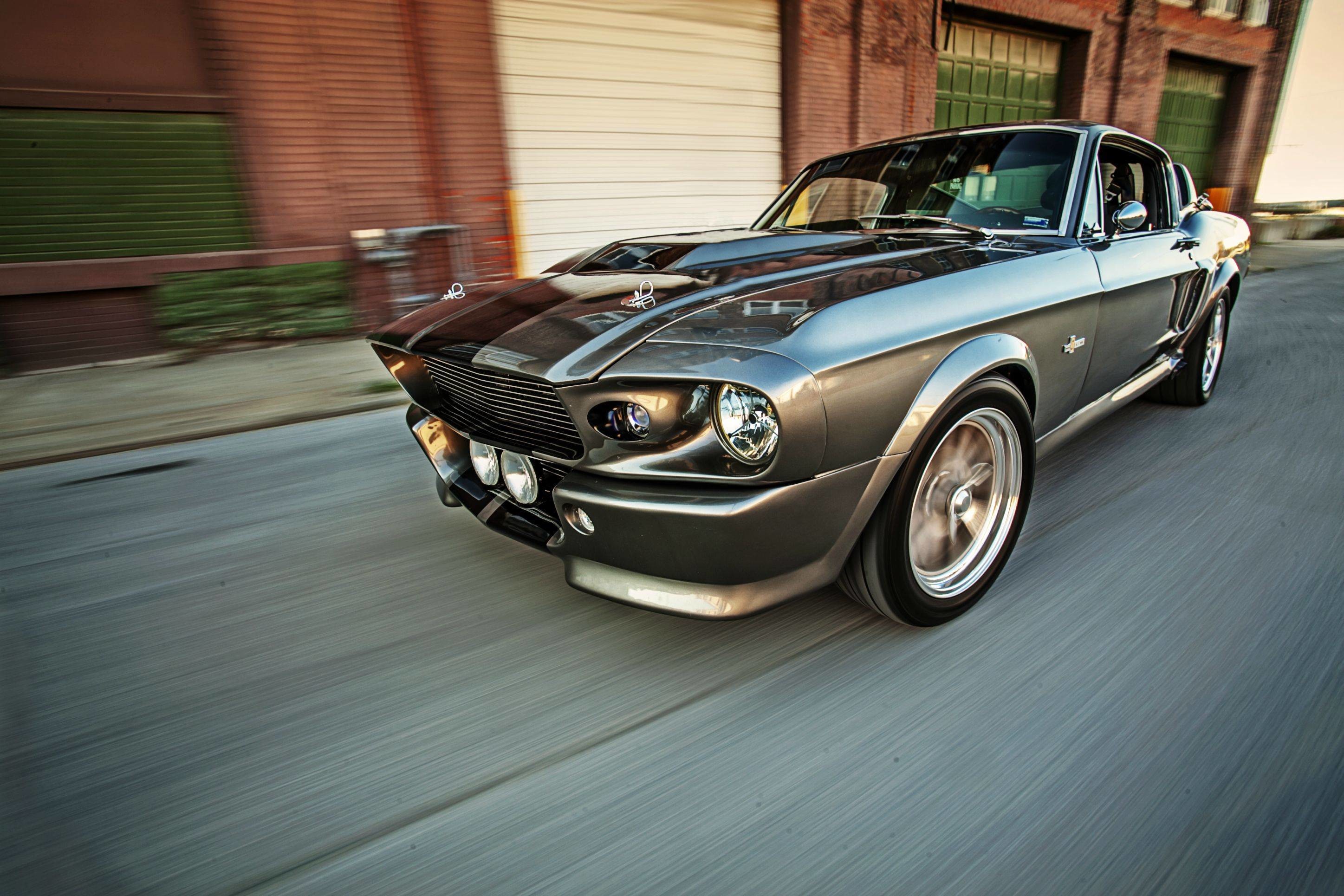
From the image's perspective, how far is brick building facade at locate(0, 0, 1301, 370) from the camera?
566 centimetres

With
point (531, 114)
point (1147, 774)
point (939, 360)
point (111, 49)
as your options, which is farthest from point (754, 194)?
point (1147, 774)

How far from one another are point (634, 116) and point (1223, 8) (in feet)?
49.1

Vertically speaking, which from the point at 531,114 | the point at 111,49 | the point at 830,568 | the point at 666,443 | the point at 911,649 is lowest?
the point at 911,649

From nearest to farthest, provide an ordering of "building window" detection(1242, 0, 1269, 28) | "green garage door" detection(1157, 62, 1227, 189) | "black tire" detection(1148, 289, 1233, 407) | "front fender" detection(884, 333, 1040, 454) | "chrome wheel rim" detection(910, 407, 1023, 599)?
"front fender" detection(884, 333, 1040, 454) → "chrome wheel rim" detection(910, 407, 1023, 599) → "black tire" detection(1148, 289, 1233, 407) → "green garage door" detection(1157, 62, 1227, 189) → "building window" detection(1242, 0, 1269, 28)

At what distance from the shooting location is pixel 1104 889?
4.36ft

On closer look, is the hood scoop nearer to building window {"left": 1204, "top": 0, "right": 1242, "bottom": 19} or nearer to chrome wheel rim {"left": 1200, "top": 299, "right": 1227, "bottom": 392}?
chrome wheel rim {"left": 1200, "top": 299, "right": 1227, "bottom": 392}

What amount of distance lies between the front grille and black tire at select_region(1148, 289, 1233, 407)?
3308 mm

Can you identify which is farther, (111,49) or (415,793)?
(111,49)

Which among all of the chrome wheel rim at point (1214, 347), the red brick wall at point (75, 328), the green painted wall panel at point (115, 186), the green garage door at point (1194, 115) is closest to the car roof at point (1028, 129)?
the chrome wheel rim at point (1214, 347)

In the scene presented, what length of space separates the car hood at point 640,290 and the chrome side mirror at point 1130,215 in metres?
0.57

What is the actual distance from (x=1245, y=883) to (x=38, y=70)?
8.06m

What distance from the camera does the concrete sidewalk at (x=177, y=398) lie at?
417 centimetres

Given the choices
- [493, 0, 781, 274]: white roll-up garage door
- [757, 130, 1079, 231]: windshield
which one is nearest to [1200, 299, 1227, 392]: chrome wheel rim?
[757, 130, 1079, 231]: windshield

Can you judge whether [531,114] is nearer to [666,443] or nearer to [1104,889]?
[666,443]
